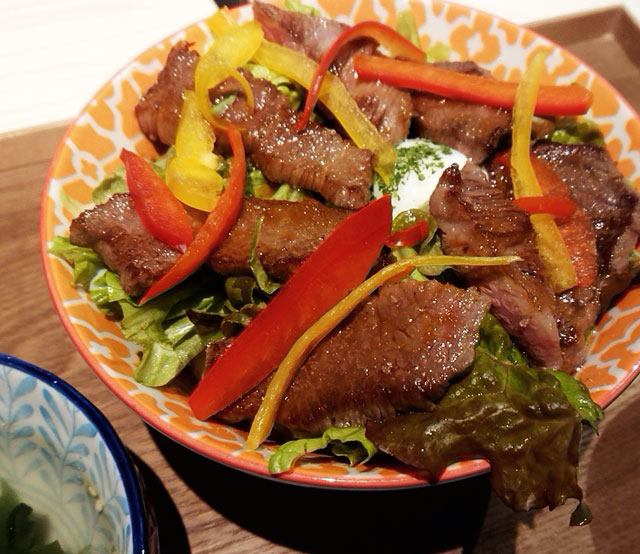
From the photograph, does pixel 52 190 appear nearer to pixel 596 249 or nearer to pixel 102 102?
pixel 102 102

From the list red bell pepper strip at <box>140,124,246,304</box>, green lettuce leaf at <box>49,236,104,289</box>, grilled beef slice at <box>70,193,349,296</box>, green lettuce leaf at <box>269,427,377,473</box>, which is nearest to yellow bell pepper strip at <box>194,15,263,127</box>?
red bell pepper strip at <box>140,124,246,304</box>

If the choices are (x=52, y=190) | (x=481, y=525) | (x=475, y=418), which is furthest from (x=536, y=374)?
(x=52, y=190)

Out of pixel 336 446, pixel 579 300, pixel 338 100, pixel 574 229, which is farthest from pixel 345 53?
pixel 336 446

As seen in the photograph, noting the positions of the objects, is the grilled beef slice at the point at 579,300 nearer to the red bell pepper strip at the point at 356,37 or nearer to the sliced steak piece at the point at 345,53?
the sliced steak piece at the point at 345,53

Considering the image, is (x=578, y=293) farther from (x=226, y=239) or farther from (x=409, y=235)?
(x=226, y=239)

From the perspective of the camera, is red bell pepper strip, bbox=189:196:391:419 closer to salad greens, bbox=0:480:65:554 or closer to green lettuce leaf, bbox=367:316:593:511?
green lettuce leaf, bbox=367:316:593:511
